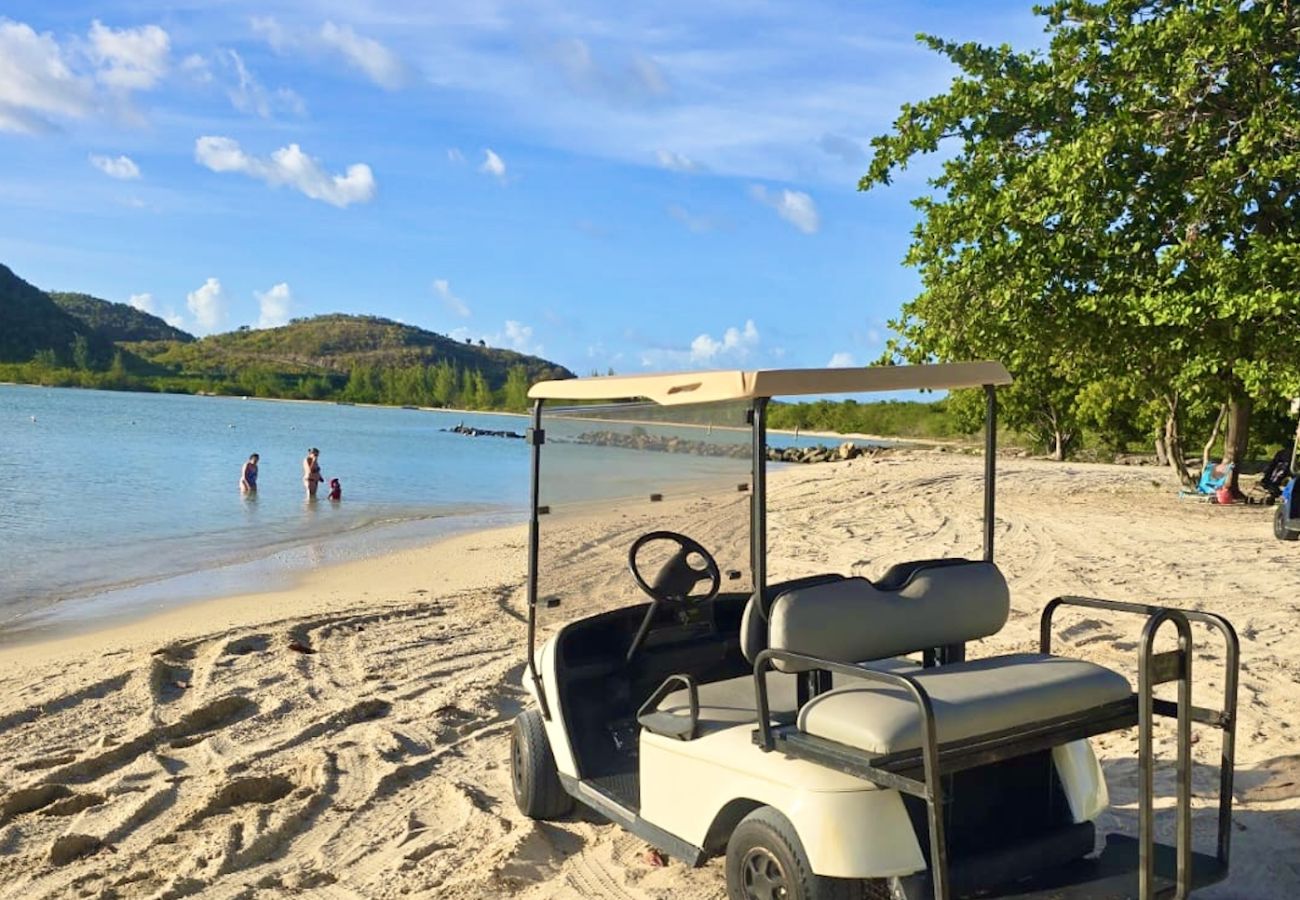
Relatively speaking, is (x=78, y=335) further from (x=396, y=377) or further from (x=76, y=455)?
Answer: (x=76, y=455)

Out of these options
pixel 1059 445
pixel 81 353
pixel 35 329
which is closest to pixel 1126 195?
pixel 1059 445

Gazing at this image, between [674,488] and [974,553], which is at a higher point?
[674,488]

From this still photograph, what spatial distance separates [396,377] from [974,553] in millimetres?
131617

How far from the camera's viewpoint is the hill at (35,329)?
125625 millimetres

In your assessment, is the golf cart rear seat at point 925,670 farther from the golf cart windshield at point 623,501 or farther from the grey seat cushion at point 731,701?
the golf cart windshield at point 623,501

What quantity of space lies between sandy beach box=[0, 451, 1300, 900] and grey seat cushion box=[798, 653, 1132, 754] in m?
1.07

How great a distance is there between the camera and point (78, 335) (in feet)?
430

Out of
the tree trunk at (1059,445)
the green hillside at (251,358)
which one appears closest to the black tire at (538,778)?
the tree trunk at (1059,445)

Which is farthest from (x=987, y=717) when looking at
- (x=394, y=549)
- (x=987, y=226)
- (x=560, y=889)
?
(x=394, y=549)

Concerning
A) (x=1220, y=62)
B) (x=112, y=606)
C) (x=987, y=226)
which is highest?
(x=1220, y=62)

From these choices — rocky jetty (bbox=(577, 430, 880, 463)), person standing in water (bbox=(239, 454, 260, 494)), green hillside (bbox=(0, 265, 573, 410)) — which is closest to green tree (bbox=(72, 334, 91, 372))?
green hillside (bbox=(0, 265, 573, 410))

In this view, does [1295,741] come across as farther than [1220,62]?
No

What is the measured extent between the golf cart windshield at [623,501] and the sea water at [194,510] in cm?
7

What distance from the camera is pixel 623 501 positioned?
4770 mm
